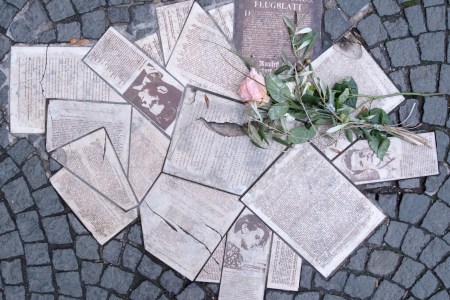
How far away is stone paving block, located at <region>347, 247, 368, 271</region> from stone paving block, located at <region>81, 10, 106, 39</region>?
1.94 meters

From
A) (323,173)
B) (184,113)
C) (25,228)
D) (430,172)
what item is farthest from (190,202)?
(430,172)

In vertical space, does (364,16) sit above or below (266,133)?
above

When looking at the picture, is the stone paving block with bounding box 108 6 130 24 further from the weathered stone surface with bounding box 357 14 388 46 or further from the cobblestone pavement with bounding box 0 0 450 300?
the weathered stone surface with bounding box 357 14 388 46

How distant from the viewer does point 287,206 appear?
283cm

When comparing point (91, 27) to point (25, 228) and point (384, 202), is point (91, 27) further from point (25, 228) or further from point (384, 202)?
point (384, 202)

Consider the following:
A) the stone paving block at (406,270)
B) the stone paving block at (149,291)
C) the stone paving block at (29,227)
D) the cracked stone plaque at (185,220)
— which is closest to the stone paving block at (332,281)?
the stone paving block at (406,270)

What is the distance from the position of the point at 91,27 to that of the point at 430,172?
6.95 ft

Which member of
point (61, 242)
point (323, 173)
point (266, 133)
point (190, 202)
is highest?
point (266, 133)

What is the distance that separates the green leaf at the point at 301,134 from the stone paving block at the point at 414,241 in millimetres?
826

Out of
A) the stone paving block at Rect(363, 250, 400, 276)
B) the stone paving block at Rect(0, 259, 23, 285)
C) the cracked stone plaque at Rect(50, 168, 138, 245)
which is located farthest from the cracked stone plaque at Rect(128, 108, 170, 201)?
the stone paving block at Rect(363, 250, 400, 276)

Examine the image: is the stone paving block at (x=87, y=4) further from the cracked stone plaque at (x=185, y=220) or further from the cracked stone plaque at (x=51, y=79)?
the cracked stone plaque at (x=185, y=220)

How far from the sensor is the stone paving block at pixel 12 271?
283 centimetres

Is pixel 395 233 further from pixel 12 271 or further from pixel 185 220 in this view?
pixel 12 271

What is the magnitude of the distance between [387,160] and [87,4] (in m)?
1.94
